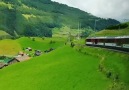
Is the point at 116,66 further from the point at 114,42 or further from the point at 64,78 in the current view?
the point at 114,42

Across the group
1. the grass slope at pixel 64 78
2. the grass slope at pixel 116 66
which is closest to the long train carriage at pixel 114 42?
the grass slope at pixel 116 66

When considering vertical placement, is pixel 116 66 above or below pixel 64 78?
above

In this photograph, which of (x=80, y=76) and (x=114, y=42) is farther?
(x=114, y=42)

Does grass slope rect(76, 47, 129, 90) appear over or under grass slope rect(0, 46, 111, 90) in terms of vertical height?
over

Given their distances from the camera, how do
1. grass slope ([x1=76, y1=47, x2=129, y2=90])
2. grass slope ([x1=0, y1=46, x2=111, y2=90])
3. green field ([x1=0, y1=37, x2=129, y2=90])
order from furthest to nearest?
grass slope ([x1=0, y1=46, x2=111, y2=90]) → green field ([x1=0, y1=37, x2=129, y2=90]) → grass slope ([x1=76, y1=47, x2=129, y2=90])

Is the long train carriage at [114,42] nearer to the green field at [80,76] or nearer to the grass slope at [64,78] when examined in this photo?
the green field at [80,76]

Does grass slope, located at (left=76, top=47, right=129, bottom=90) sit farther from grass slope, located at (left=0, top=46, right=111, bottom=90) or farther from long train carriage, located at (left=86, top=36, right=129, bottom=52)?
long train carriage, located at (left=86, top=36, right=129, bottom=52)

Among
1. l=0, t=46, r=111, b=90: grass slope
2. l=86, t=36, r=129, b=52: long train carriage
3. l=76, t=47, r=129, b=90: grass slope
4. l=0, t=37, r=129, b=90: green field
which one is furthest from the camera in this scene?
l=86, t=36, r=129, b=52: long train carriage

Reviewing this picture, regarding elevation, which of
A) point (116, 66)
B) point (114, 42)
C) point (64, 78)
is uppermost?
point (114, 42)

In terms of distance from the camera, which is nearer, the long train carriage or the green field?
the green field

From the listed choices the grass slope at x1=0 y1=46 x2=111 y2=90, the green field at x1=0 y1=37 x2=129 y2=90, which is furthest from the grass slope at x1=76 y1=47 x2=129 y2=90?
the grass slope at x1=0 y1=46 x2=111 y2=90

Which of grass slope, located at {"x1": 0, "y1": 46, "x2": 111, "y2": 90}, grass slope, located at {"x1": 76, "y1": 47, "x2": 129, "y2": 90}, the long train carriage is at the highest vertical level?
the long train carriage

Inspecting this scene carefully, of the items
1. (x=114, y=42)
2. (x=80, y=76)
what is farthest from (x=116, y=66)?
(x=114, y=42)

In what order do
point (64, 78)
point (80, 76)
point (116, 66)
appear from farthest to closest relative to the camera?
point (64, 78) < point (80, 76) < point (116, 66)
